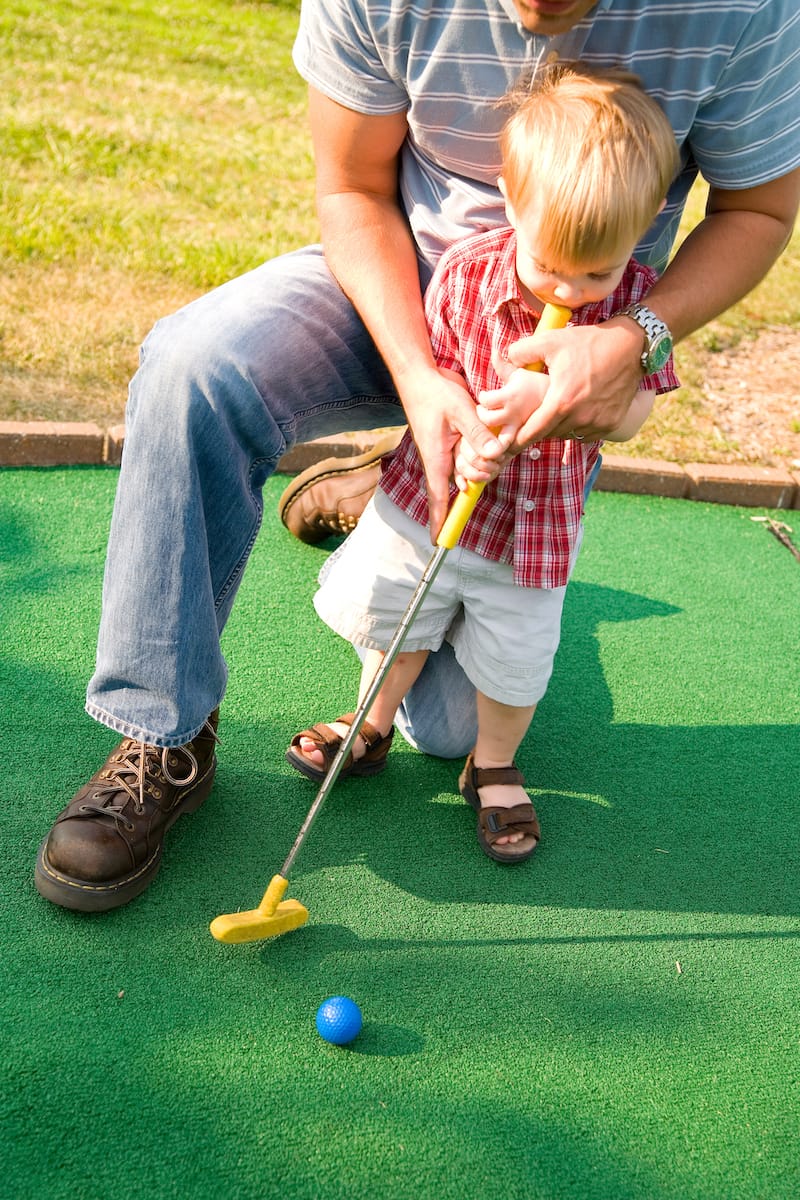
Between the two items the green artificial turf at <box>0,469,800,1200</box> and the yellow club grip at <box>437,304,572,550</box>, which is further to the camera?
the yellow club grip at <box>437,304,572,550</box>

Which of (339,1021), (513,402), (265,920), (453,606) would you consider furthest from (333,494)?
(339,1021)

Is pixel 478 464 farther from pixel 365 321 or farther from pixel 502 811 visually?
pixel 502 811

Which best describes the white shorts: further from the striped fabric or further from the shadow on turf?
the striped fabric

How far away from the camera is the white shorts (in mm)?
2141

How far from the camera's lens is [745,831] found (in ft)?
7.61

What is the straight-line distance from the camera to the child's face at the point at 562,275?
178 cm

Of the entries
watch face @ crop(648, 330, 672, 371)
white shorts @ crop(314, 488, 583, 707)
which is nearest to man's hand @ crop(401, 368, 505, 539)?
white shorts @ crop(314, 488, 583, 707)

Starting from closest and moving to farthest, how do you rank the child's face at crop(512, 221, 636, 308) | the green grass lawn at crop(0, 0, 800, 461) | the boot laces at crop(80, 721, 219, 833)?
the child's face at crop(512, 221, 636, 308) → the boot laces at crop(80, 721, 219, 833) → the green grass lawn at crop(0, 0, 800, 461)

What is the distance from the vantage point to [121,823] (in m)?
1.90

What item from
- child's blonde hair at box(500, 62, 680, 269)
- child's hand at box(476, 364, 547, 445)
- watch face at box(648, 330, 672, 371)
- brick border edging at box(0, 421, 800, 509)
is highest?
child's blonde hair at box(500, 62, 680, 269)

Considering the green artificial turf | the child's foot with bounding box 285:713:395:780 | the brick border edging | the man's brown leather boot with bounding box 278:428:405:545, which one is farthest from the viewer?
the brick border edging

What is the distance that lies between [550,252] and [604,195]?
0.39 ft

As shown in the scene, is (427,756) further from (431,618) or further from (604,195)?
(604,195)

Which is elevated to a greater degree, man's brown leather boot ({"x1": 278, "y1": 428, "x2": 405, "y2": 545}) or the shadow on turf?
man's brown leather boot ({"x1": 278, "y1": 428, "x2": 405, "y2": 545})
